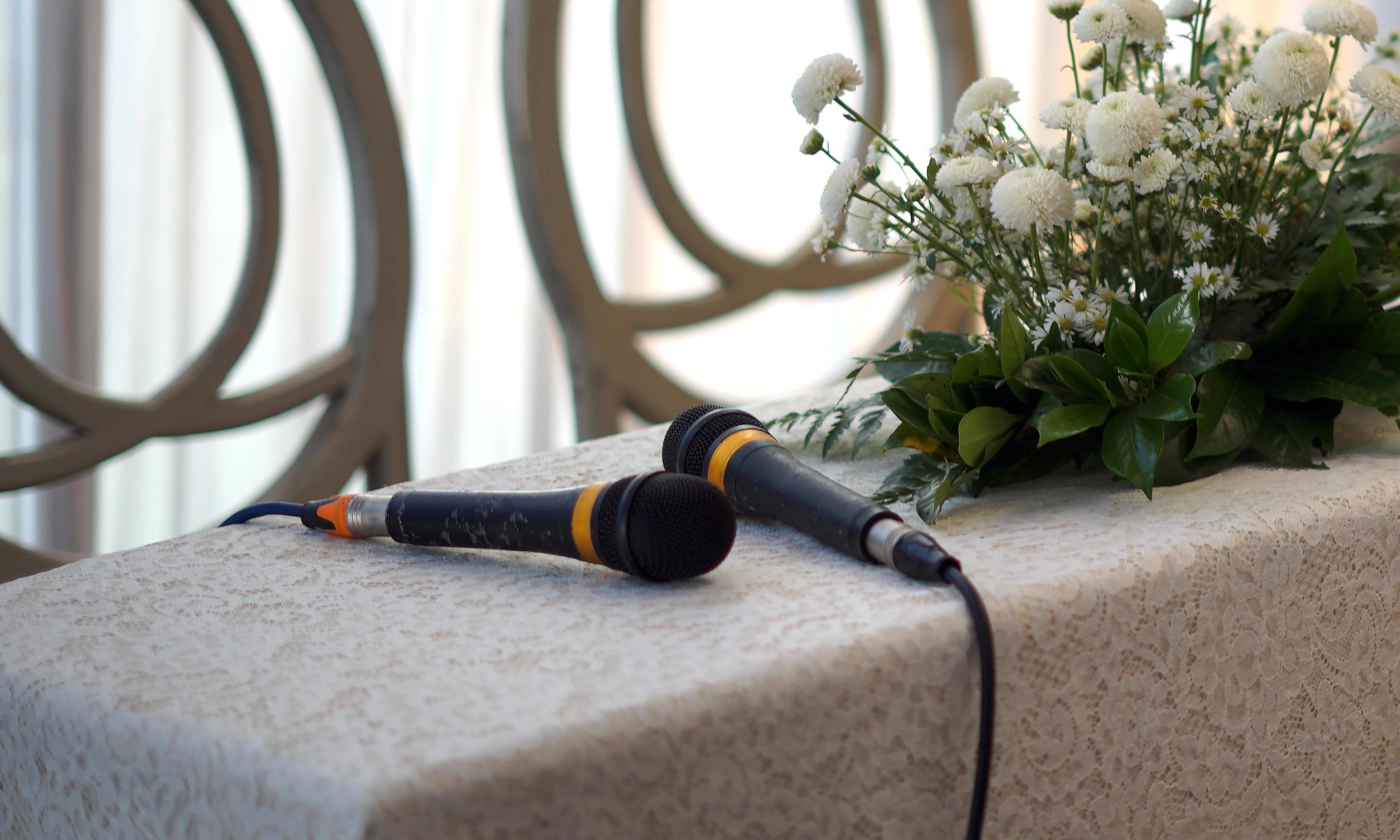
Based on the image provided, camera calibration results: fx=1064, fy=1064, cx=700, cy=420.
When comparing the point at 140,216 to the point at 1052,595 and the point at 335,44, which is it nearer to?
the point at 335,44

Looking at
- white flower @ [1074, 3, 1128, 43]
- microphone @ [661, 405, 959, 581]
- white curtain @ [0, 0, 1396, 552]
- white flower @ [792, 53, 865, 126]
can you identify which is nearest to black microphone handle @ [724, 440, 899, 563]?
microphone @ [661, 405, 959, 581]

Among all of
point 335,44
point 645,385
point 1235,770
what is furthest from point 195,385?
point 1235,770

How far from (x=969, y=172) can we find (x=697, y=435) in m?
0.22

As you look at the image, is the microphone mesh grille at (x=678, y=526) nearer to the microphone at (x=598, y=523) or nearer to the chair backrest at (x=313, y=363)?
the microphone at (x=598, y=523)

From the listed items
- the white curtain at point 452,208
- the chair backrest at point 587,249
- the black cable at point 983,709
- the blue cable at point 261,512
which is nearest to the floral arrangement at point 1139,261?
the black cable at point 983,709

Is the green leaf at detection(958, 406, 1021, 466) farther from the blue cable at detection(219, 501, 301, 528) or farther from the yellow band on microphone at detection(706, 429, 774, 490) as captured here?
the blue cable at detection(219, 501, 301, 528)

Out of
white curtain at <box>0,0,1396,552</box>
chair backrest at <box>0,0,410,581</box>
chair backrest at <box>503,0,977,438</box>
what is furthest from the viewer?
white curtain at <box>0,0,1396,552</box>

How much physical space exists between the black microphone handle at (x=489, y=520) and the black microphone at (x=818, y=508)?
66 millimetres

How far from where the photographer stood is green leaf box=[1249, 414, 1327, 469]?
64 centimetres

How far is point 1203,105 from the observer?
2.17 ft

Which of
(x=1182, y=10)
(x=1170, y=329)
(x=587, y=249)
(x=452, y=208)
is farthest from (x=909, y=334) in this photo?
(x=452, y=208)

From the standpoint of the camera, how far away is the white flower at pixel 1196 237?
64cm

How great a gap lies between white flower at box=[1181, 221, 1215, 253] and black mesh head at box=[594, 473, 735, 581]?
363 millimetres

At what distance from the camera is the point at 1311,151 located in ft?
2.24
